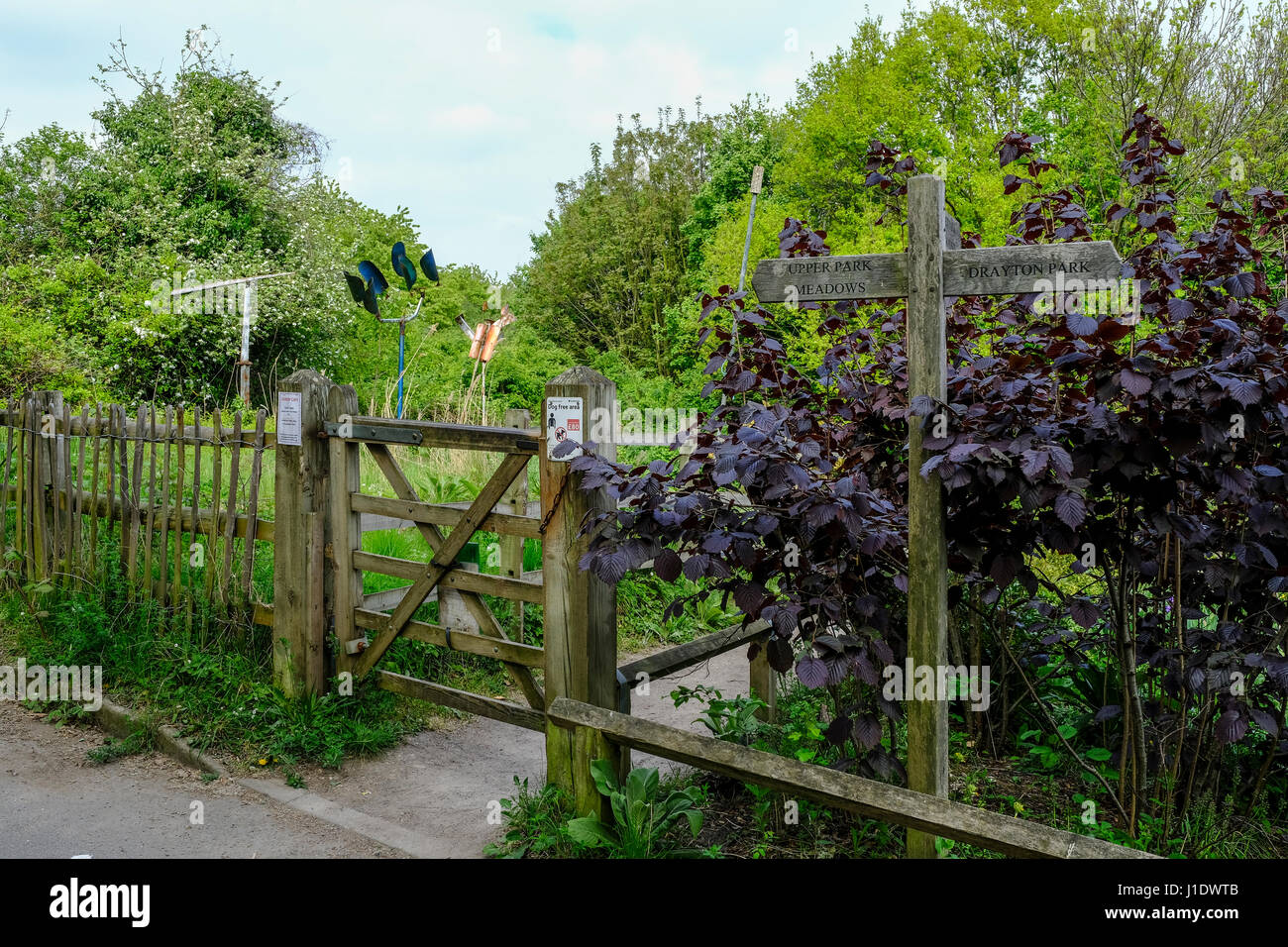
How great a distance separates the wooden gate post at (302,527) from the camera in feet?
16.5

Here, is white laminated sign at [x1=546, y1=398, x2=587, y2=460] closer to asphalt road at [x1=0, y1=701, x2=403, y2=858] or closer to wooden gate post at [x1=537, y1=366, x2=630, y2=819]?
wooden gate post at [x1=537, y1=366, x2=630, y2=819]

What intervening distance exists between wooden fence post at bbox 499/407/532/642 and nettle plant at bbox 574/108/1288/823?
6.71 feet

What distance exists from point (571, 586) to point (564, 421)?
681 millimetres

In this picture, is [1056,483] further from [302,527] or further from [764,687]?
[302,527]

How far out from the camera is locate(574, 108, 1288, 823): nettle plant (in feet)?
9.17

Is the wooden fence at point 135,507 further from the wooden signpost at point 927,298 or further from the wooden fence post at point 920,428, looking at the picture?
the wooden fence post at point 920,428

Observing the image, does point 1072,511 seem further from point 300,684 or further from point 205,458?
point 205,458

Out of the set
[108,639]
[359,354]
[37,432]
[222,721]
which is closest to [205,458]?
[37,432]

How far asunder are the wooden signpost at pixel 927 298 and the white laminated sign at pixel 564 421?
1151 mm

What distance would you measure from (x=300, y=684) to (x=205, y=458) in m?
8.45

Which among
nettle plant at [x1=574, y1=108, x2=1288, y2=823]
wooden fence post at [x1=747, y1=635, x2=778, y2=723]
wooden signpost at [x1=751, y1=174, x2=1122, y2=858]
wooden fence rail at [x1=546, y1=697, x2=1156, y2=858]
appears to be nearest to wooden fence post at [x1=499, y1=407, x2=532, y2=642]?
wooden fence post at [x1=747, y1=635, x2=778, y2=723]

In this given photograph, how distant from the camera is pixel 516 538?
598 centimetres

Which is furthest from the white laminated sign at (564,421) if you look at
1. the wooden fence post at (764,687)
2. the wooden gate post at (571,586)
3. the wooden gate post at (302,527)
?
the wooden gate post at (302,527)
